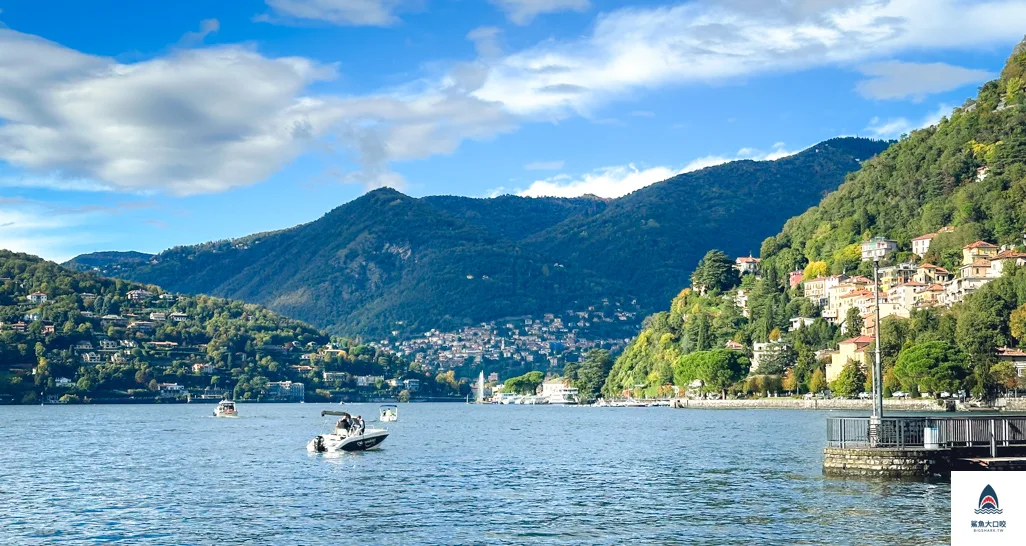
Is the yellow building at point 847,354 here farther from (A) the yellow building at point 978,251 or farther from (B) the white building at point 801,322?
(A) the yellow building at point 978,251

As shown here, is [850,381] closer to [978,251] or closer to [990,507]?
[978,251]

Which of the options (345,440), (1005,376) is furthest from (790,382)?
(345,440)

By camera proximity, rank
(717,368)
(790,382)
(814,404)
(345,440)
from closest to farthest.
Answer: (345,440) < (814,404) < (790,382) < (717,368)

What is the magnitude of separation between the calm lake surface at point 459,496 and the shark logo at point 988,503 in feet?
55.6

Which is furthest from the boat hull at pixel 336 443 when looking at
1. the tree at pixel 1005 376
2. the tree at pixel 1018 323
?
the tree at pixel 1018 323

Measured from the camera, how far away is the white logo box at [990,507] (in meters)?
14.8

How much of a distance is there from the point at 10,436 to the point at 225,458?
1514 inches

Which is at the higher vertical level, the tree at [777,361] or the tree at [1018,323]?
the tree at [1018,323]

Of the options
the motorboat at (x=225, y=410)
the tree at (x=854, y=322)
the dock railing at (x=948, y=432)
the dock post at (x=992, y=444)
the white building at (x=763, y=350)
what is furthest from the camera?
the white building at (x=763, y=350)

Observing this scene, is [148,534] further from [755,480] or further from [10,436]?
[10,436]

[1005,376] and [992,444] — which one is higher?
[1005,376]

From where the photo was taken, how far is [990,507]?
48.9 feet

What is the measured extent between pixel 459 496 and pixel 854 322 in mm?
138929

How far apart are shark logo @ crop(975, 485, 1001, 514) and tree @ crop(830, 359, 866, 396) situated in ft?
455
